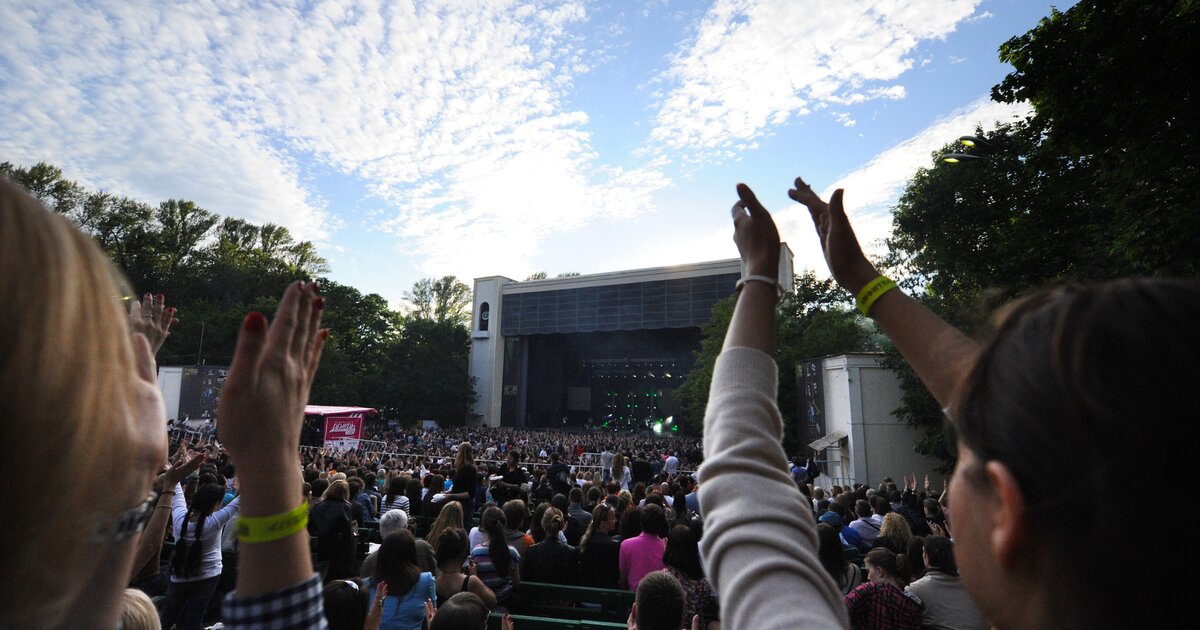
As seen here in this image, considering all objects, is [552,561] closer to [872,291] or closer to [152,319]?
[152,319]

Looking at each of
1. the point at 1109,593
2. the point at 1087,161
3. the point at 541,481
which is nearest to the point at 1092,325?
the point at 1109,593

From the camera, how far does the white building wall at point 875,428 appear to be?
1816 cm

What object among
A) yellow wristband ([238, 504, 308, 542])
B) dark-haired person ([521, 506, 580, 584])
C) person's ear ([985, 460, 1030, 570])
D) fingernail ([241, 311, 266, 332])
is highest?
fingernail ([241, 311, 266, 332])

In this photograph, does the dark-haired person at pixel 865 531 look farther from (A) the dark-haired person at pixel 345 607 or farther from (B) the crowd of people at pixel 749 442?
(B) the crowd of people at pixel 749 442

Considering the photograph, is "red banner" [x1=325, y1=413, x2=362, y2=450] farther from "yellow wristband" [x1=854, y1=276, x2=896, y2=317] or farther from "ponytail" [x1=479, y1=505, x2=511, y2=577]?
"yellow wristband" [x1=854, y1=276, x2=896, y2=317]

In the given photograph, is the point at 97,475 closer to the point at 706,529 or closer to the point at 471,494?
the point at 706,529

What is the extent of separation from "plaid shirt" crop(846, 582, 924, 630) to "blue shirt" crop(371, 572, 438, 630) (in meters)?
2.61

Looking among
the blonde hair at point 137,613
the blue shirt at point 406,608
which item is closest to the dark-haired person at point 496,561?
the blue shirt at point 406,608

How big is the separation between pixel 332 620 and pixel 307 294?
243cm

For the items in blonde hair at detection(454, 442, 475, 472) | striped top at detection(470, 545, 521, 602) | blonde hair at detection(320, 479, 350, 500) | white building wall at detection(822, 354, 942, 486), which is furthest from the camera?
white building wall at detection(822, 354, 942, 486)

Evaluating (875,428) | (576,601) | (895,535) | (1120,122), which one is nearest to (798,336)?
(875,428)

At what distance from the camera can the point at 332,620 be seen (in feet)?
8.98

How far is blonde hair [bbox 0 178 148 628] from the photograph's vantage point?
59cm

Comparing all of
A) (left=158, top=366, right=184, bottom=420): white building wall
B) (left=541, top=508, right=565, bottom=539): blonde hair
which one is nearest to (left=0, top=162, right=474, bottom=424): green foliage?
(left=158, top=366, right=184, bottom=420): white building wall
